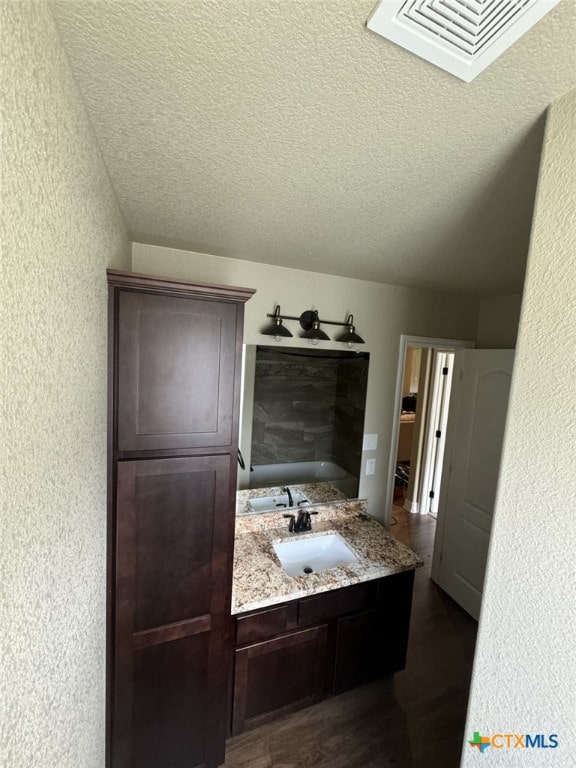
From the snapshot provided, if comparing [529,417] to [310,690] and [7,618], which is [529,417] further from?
[310,690]

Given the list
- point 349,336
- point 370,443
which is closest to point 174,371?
point 349,336

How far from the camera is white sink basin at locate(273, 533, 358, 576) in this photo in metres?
2.03

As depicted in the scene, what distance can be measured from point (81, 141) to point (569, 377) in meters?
1.14

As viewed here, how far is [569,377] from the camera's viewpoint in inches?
26.0

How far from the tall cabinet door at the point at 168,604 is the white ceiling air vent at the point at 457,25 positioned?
4.02 ft

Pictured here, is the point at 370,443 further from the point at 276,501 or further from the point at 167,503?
the point at 167,503

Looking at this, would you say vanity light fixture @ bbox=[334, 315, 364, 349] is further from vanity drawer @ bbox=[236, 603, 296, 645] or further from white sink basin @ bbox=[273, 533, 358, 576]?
vanity drawer @ bbox=[236, 603, 296, 645]

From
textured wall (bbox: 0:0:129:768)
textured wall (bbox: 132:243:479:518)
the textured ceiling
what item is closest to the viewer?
textured wall (bbox: 0:0:129:768)

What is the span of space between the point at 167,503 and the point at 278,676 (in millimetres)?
1142

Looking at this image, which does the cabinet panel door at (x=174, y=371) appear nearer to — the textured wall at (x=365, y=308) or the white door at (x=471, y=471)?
the textured wall at (x=365, y=308)

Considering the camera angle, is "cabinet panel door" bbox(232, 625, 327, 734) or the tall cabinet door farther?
"cabinet panel door" bbox(232, 625, 327, 734)

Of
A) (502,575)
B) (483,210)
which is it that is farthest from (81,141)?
(502,575)

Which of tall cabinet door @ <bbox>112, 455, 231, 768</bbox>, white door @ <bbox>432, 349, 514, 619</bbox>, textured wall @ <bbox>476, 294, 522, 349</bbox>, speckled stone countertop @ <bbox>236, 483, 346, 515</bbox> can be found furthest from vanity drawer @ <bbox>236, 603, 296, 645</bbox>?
textured wall @ <bbox>476, 294, 522, 349</bbox>

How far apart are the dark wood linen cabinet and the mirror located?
0.86 m
